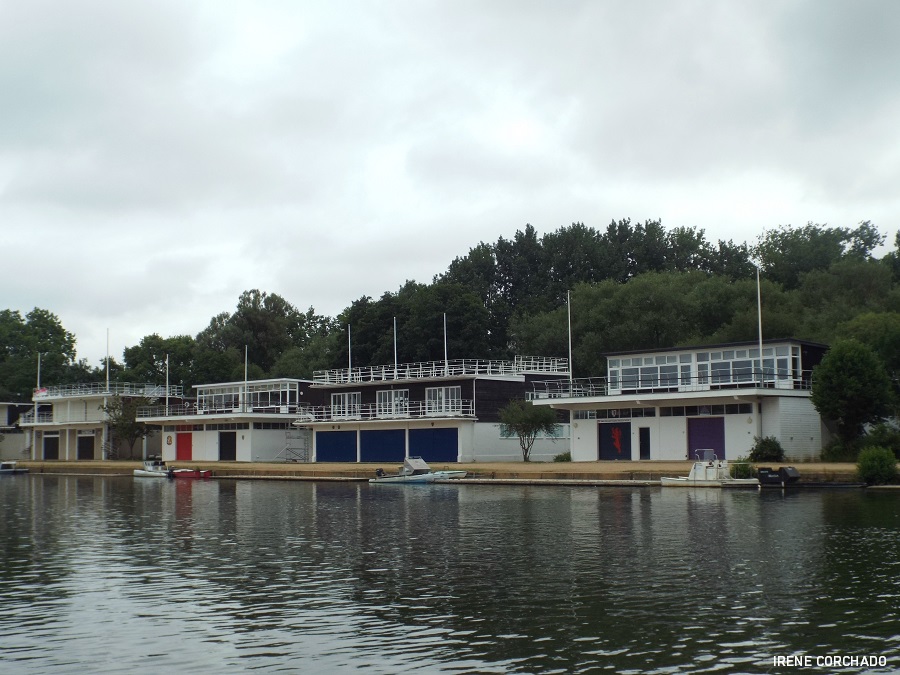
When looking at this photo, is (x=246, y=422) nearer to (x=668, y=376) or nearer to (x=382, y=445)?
(x=382, y=445)

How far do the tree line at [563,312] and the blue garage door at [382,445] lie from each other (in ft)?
65.5

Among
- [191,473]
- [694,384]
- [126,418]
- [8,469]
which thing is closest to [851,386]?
[694,384]

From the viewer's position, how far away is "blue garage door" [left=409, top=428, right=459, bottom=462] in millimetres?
70000

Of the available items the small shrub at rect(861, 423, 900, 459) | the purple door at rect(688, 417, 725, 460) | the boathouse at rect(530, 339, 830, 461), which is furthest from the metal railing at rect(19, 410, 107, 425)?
the small shrub at rect(861, 423, 900, 459)

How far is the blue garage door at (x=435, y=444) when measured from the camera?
7000cm

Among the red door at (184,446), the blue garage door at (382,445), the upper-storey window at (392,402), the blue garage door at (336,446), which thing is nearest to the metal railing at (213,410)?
the red door at (184,446)

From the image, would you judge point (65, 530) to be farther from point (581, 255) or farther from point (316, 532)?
point (581, 255)

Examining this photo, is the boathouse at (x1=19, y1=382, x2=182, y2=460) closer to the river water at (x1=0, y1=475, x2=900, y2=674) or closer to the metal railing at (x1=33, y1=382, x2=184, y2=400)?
the metal railing at (x1=33, y1=382, x2=184, y2=400)

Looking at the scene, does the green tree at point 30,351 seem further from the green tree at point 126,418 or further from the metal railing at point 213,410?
the metal railing at point 213,410

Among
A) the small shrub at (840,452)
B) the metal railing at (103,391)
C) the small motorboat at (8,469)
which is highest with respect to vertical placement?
the metal railing at (103,391)

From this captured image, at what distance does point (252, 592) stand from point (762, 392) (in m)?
39.0

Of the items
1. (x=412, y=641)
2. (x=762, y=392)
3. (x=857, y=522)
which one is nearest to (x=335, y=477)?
(x=762, y=392)

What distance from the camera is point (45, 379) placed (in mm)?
119062

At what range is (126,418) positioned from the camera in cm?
8900
